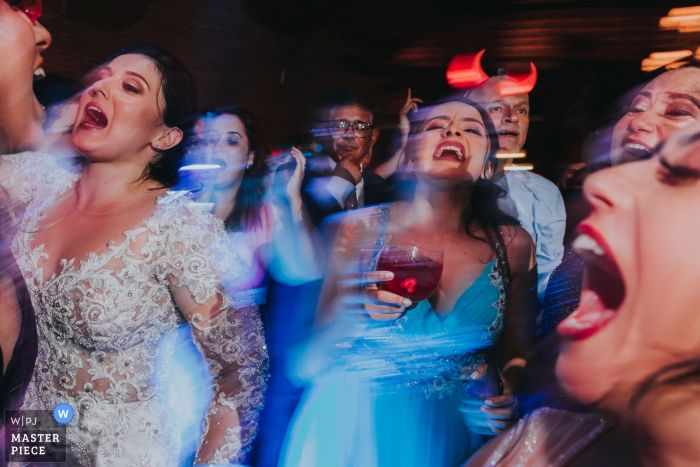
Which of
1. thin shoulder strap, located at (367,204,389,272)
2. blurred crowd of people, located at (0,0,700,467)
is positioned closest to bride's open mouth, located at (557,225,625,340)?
blurred crowd of people, located at (0,0,700,467)

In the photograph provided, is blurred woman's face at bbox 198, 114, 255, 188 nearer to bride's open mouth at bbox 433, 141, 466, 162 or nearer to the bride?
the bride

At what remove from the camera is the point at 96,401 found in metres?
1.00

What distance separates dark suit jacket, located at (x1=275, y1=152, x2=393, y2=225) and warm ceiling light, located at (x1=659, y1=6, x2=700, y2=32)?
1.02m

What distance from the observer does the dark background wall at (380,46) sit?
1.60 metres

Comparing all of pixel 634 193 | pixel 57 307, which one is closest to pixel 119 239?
pixel 57 307

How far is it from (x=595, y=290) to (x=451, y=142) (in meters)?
0.64

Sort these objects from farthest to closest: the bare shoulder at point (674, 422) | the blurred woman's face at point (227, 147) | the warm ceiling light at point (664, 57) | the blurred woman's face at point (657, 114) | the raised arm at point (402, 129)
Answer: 1. the raised arm at point (402, 129)
2. the blurred woman's face at point (227, 147)
3. the warm ceiling light at point (664, 57)
4. the blurred woman's face at point (657, 114)
5. the bare shoulder at point (674, 422)

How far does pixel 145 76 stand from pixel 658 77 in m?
1.05

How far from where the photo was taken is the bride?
98 cm

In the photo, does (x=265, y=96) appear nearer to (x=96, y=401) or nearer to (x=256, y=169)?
(x=256, y=169)

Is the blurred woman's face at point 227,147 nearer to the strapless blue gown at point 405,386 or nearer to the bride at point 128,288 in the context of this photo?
the bride at point 128,288

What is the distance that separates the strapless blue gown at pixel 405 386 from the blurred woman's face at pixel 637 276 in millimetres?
623

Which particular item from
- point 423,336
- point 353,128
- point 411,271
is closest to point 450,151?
point 411,271

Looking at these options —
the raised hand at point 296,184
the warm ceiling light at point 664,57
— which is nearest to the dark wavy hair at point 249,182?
the raised hand at point 296,184
